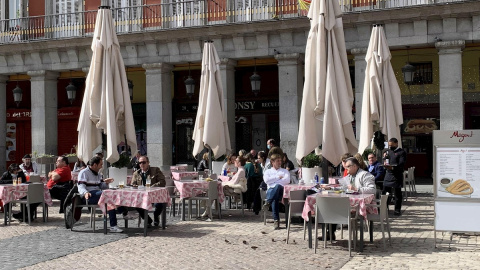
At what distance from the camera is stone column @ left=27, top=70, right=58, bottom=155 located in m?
25.9

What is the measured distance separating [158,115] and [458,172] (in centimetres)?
1523

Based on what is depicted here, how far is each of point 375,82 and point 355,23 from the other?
20.7 feet

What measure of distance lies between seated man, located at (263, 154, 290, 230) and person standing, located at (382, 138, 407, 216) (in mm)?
2968

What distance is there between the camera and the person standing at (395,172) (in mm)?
14477

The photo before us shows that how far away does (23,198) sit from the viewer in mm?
13781

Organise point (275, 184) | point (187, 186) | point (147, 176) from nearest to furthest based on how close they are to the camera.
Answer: point (275, 184), point (147, 176), point (187, 186)

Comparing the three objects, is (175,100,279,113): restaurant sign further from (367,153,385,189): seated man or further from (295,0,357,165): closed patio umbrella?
(295,0,357,165): closed patio umbrella

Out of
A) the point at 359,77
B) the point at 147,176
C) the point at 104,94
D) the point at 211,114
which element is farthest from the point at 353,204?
the point at 359,77

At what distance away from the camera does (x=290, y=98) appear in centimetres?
2234

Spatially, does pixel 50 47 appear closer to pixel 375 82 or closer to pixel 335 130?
pixel 375 82

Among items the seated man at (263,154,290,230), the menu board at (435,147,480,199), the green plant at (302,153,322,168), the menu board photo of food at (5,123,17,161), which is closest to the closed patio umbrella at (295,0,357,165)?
the seated man at (263,154,290,230)

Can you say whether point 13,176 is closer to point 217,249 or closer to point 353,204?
point 217,249

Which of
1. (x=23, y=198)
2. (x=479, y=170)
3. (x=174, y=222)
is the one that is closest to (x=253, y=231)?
(x=174, y=222)

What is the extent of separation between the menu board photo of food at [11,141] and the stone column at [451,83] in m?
20.4
